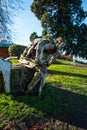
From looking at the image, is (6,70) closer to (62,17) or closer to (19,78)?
(19,78)

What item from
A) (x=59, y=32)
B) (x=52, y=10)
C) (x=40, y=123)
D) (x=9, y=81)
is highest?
(x=52, y=10)

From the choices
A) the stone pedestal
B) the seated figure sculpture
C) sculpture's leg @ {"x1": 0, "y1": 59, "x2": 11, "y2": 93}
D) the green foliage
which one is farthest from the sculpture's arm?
the green foliage

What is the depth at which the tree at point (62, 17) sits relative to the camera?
87.5 feet

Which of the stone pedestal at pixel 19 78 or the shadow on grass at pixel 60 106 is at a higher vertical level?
the stone pedestal at pixel 19 78

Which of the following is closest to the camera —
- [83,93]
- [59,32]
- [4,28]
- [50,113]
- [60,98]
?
[50,113]

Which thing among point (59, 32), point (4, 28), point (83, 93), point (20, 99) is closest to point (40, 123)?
point (20, 99)

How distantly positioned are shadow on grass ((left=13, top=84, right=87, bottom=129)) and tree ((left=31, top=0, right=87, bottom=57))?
48.5 ft

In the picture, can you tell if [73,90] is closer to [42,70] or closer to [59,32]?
A: [42,70]

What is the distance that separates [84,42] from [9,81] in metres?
17.1

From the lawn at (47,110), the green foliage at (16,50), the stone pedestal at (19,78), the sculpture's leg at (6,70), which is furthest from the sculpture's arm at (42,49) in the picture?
the green foliage at (16,50)

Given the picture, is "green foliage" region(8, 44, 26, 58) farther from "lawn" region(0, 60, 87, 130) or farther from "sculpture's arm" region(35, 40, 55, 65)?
"sculpture's arm" region(35, 40, 55, 65)

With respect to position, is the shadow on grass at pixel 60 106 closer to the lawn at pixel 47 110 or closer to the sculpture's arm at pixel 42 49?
the lawn at pixel 47 110

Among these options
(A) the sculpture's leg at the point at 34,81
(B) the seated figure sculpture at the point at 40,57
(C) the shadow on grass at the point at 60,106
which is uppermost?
(B) the seated figure sculpture at the point at 40,57

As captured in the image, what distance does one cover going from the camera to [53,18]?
27094mm
